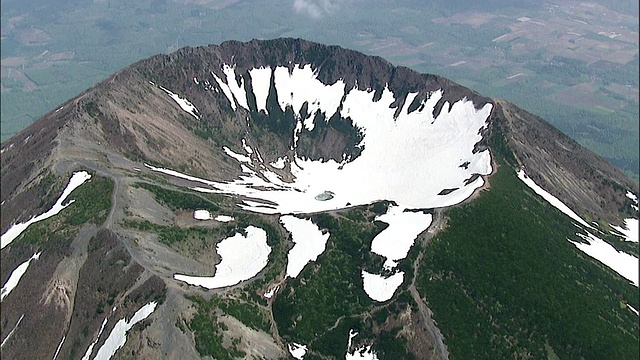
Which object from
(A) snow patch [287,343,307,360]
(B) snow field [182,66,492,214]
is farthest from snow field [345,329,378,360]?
(B) snow field [182,66,492,214]

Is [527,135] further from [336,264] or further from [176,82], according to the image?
[176,82]

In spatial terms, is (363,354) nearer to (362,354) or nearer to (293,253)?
(362,354)

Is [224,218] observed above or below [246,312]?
below

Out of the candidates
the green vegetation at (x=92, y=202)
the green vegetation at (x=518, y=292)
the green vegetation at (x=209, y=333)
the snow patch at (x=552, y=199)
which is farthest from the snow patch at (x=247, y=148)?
the green vegetation at (x=209, y=333)

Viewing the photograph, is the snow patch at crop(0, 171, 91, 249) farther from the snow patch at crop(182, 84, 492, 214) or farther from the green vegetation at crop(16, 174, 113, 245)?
the snow patch at crop(182, 84, 492, 214)

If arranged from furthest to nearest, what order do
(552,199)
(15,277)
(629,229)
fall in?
(629,229)
(552,199)
(15,277)

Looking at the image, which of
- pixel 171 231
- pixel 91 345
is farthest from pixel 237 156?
pixel 91 345

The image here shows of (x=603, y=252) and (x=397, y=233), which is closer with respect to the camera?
(x=397, y=233)
